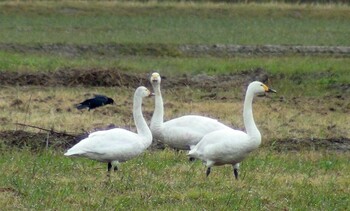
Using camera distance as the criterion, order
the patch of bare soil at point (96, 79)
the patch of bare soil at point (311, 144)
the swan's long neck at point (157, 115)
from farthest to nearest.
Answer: the patch of bare soil at point (96, 79) → the patch of bare soil at point (311, 144) → the swan's long neck at point (157, 115)

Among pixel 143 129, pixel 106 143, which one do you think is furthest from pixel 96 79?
pixel 106 143

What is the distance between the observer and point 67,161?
11.9m

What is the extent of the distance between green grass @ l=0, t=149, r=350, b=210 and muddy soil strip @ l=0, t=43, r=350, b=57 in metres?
18.1

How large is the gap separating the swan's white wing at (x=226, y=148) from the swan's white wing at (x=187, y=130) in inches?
66.5

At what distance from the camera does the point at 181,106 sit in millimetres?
18938

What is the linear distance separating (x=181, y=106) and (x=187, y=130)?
18.5 feet

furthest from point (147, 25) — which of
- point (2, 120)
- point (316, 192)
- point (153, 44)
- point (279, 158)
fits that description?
point (316, 192)

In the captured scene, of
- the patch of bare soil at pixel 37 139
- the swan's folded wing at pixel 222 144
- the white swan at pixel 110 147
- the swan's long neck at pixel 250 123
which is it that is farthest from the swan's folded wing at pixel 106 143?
the patch of bare soil at pixel 37 139

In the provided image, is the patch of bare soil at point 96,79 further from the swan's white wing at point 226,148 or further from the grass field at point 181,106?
the swan's white wing at point 226,148

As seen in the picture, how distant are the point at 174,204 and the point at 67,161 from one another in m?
2.77

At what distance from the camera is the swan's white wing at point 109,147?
1107 cm

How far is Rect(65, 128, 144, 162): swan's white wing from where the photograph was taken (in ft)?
36.3

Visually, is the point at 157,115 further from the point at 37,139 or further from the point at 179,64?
the point at 179,64

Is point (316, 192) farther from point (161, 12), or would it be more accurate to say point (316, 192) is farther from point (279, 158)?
point (161, 12)
